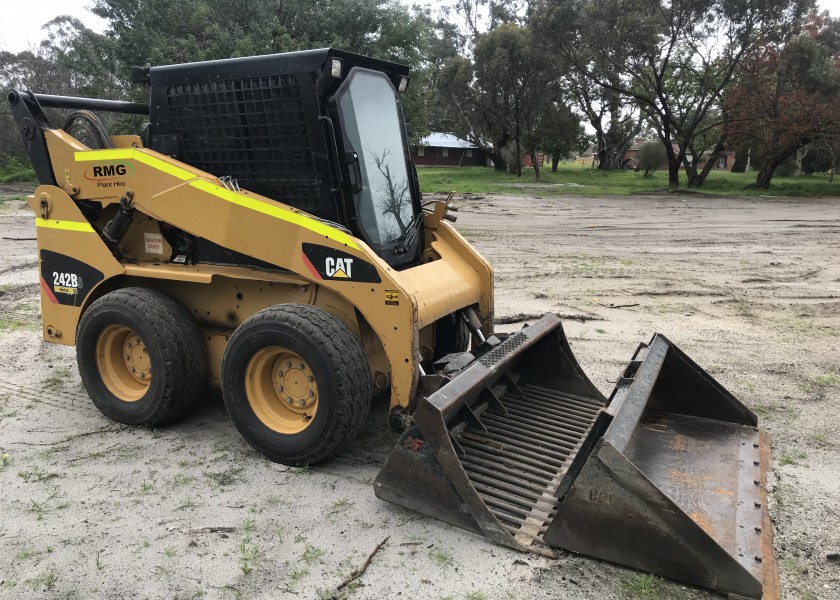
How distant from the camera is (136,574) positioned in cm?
301

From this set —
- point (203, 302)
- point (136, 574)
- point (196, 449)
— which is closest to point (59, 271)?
point (203, 302)

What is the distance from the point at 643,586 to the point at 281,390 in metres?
2.23

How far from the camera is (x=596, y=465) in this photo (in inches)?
116

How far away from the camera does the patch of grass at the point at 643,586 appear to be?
2.83 m

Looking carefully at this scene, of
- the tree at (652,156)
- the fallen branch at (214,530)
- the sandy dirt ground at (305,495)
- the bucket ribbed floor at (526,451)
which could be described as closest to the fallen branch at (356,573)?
the sandy dirt ground at (305,495)

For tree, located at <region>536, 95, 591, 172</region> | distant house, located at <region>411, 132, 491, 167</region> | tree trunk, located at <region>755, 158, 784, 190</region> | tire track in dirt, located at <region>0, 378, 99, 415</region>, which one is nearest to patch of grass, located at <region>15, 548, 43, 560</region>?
tire track in dirt, located at <region>0, 378, 99, 415</region>

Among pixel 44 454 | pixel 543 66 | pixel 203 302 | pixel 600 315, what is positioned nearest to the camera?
pixel 44 454

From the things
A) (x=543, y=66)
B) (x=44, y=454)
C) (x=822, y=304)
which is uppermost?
(x=543, y=66)

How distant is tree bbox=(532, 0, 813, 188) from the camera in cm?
2627

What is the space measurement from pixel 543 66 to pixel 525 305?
91.3 feet

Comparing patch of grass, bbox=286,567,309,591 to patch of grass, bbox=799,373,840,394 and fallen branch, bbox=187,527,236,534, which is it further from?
patch of grass, bbox=799,373,840,394

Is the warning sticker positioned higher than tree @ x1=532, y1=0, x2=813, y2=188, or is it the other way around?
tree @ x1=532, y1=0, x2=813, y2=188

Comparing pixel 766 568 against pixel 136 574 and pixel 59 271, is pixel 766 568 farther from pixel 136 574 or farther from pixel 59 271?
pixel 59 271

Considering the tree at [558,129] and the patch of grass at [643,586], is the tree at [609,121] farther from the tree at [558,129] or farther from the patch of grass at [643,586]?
the patch of grass at [643,586]
